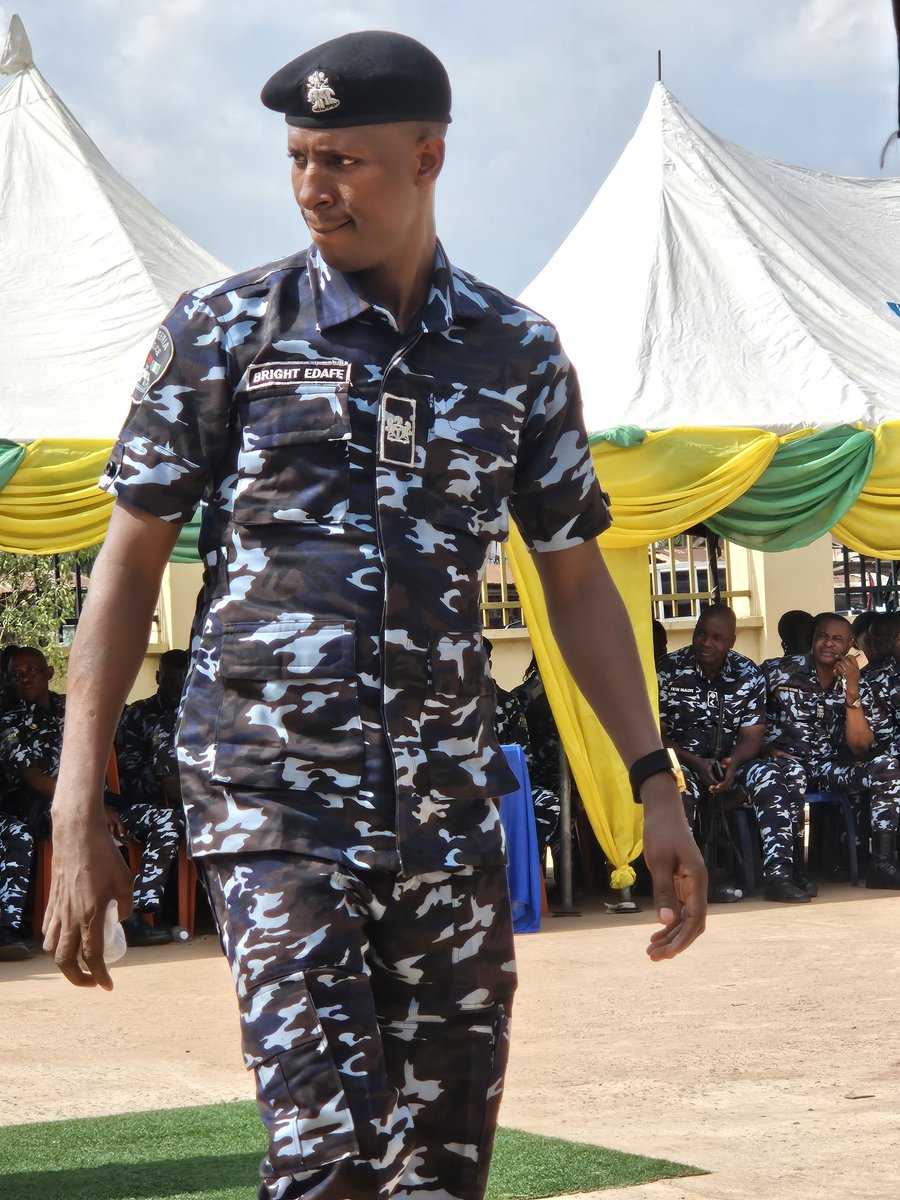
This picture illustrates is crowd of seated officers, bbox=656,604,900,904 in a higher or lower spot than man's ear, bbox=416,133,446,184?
lower

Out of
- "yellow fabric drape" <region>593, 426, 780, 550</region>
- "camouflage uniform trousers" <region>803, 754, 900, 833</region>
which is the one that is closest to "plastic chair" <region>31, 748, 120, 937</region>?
"yellow fabric drape" <region>593, 426, 780, 550</region>

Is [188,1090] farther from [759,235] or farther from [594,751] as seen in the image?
[759,235]

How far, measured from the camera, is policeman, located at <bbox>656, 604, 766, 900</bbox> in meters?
9.46

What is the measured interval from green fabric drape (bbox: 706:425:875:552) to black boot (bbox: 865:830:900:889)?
1778 millimetres

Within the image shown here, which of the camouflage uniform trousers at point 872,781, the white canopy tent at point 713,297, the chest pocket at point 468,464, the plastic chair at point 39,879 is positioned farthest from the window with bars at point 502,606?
the chest pocket at point 468,464

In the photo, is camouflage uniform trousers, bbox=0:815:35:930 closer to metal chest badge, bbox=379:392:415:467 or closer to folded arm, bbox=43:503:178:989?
folded arm, bbox=43:503:178:989

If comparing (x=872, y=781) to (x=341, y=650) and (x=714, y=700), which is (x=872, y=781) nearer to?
(x=714, y=700)

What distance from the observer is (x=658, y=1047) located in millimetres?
5484

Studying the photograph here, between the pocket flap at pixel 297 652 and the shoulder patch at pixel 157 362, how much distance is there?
356mm

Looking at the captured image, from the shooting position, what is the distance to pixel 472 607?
220 centimetres

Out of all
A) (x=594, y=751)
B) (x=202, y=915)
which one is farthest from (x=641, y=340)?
(x=202, y=915)

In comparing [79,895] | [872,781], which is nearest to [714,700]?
[872,781]

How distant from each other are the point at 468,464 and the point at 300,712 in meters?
0.40

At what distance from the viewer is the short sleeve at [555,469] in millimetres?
2344
